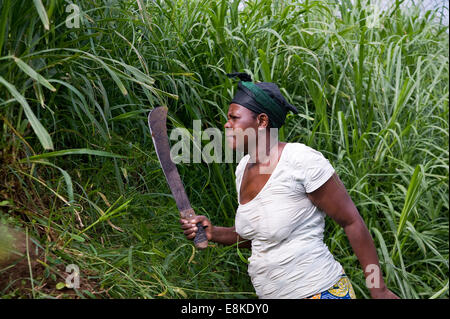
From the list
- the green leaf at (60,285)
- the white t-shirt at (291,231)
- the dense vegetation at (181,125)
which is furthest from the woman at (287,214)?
the green leaf at (60,285)

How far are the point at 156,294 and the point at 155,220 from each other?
1.72 feet

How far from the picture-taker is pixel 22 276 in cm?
160

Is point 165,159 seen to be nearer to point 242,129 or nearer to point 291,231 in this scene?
point 242,129

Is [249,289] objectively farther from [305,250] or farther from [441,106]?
[441,106]

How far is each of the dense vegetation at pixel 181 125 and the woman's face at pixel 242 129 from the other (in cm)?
27

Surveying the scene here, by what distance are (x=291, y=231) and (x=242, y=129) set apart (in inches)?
15.4

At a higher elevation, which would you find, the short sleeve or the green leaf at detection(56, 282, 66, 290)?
the short sleeve

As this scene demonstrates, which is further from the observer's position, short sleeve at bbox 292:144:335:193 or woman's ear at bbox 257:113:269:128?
woman's ear at bbox 257:113:269:128

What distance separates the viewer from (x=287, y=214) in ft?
5.81

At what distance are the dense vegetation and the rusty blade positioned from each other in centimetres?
13

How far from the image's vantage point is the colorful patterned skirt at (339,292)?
1.75 meters

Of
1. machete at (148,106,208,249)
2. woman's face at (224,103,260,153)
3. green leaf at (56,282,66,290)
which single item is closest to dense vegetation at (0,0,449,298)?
green leaf at (56,282,66,290)

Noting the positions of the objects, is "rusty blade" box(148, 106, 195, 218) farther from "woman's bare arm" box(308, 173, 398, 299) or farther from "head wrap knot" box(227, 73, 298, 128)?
"woman's bare arm" box(308, 173, 398, 299)

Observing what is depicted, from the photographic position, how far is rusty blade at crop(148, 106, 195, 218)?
189 centimetres
